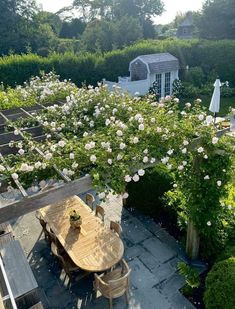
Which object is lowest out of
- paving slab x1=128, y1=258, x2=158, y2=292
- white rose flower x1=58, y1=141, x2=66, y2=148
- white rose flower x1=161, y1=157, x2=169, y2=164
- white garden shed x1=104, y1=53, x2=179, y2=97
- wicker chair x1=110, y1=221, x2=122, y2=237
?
paving slab x1=128, y1=258, x2=158, y2=292

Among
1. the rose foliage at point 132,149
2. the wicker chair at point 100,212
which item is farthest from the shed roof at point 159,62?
the wicker chair at point 100,212

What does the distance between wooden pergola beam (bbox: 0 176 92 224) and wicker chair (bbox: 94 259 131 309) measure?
208 centimetres

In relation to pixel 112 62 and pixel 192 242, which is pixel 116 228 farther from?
pixel 112 62

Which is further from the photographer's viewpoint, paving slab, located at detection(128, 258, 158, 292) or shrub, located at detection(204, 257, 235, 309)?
paving slab, located at detection(128, 258, 158, 292)

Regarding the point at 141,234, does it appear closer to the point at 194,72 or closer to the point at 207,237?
the point at 207,237

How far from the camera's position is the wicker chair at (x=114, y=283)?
5.02m

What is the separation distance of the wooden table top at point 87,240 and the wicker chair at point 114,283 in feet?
0.81

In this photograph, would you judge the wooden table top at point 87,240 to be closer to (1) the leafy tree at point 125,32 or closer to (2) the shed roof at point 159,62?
(2) the shed roof at point 159,62

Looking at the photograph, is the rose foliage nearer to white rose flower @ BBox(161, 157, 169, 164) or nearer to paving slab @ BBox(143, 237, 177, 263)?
white rose flower @ BBox(161, 157, 169, 164)

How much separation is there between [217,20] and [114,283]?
107 feet

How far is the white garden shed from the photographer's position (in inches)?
758

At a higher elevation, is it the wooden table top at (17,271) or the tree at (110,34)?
the tree at (110,34)

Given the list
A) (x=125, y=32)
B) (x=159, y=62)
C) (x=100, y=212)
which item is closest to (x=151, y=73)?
(x=159, y=62)

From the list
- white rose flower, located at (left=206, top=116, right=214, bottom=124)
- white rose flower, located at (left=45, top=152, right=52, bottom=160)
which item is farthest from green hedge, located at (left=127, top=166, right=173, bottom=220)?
white rose flower, located at (left=45, top=152, right=52, bottom=160)
